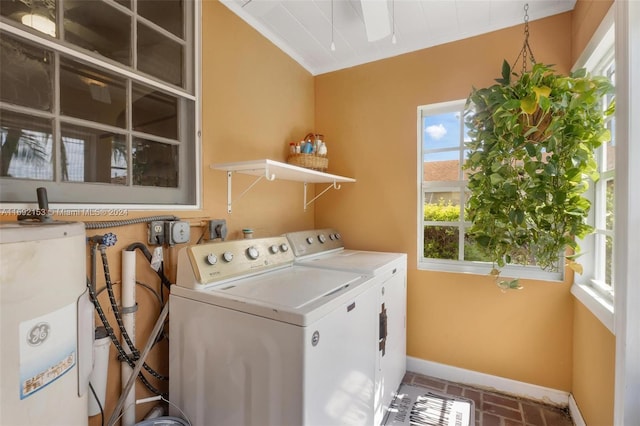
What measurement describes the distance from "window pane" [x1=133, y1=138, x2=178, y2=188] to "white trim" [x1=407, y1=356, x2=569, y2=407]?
2236 mm

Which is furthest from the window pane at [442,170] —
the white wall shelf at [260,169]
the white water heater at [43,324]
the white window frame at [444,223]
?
the white water heater at [43,324]

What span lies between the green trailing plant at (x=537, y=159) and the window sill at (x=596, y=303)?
0.22 m

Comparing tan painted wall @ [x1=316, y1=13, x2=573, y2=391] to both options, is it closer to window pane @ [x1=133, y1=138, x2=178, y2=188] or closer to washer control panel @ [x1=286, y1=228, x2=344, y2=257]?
washer control panel @ [x1=286, y1=228, x2=344, y2=257]

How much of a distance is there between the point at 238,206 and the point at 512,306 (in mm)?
2050

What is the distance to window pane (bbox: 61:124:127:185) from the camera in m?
1.22

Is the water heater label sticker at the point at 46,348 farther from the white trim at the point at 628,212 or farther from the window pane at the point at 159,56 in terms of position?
the white trim at the point at 628,212

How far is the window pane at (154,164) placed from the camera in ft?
4.87

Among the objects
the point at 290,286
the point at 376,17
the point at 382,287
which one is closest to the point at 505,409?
the point at 382,287

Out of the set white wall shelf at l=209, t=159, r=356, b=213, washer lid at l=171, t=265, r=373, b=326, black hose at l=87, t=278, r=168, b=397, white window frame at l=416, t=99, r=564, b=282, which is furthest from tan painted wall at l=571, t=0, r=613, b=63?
black hose at l=87, t=278, r=168, b=397

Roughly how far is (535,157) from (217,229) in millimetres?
1769

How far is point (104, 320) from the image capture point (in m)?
1.24

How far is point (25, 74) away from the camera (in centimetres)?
111

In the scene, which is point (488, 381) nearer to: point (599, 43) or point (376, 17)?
point (599, 43)

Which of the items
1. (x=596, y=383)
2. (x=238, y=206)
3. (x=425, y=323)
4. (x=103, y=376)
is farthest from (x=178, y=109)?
(x=596, y=383)
